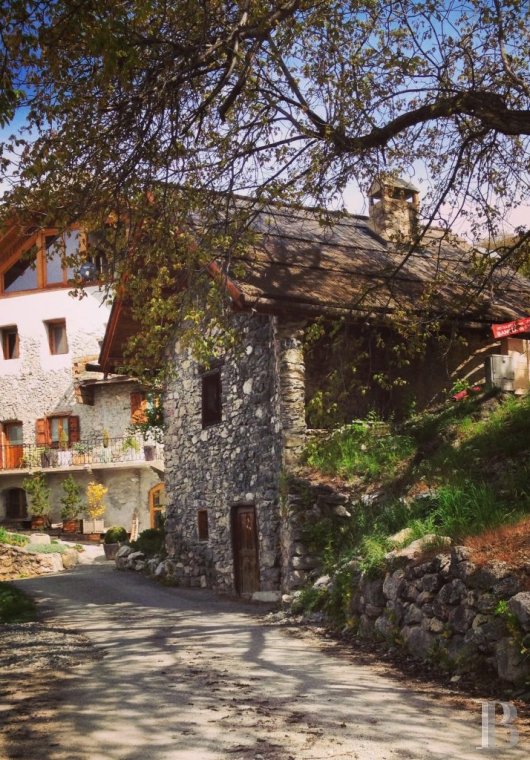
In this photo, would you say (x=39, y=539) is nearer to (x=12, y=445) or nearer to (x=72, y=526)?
(x=72, y=526)

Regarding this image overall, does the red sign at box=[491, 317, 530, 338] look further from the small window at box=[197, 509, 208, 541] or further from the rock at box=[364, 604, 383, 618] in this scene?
the small window at box=[197, 509, 208, 541]

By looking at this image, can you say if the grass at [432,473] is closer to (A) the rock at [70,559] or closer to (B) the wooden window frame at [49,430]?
(A) the rock at [70,559]

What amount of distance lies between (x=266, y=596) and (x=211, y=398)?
464cm

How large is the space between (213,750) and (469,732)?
1.76 metres

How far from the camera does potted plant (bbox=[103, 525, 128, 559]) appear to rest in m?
25.9

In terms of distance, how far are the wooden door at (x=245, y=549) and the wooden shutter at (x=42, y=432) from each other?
21.9 meters

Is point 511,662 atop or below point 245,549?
below

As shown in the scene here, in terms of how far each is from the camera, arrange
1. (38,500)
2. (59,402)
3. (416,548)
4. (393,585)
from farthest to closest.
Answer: (59,402)
(38,500)
(416,548)
(393,585)

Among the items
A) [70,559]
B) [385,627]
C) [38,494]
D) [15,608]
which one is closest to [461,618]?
[385,627]

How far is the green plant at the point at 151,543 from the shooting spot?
20891mm

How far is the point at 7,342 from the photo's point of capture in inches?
1467

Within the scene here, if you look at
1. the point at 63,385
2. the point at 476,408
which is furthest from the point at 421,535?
the point at 63,385

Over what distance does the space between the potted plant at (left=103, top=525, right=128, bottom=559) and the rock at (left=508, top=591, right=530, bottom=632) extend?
20.8 metres

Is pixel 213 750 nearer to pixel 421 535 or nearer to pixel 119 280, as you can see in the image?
pixel 421 535
